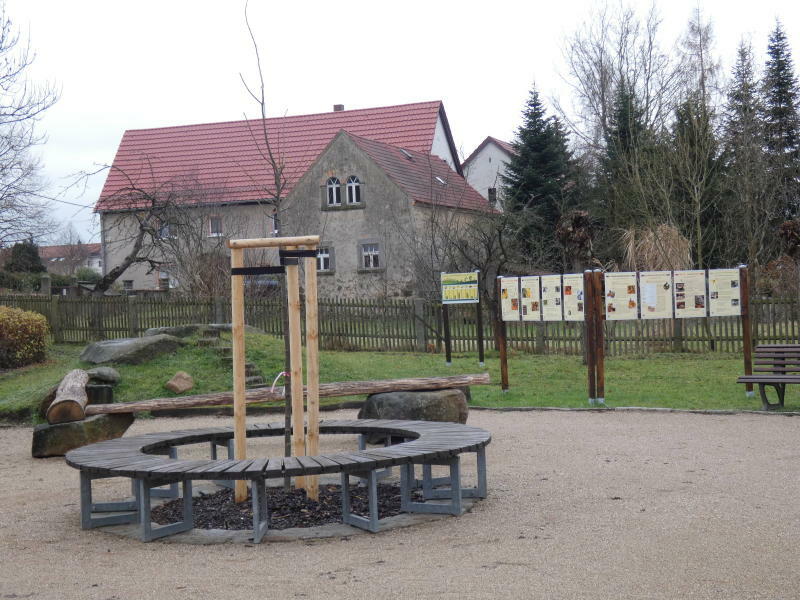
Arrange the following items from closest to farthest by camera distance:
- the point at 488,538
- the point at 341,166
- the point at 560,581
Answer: the point at 560,581 < the point at 488,538 < the point at 341,166

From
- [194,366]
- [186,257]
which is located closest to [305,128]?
[186,257]

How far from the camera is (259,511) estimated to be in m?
6.24

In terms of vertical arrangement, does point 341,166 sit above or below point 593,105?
below

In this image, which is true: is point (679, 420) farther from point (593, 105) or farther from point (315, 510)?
point (593, 105)

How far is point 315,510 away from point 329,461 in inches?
33.3

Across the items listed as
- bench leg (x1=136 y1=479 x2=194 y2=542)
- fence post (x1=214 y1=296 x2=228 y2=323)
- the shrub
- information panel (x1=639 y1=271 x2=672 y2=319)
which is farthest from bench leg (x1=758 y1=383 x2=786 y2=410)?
the shrub

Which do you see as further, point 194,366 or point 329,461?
point 194,366

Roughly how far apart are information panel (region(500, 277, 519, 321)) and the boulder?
13.7ft

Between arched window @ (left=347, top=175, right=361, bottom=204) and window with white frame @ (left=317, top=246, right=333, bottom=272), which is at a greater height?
arched window @ (left=347, top=175, right=361, bottom=204)

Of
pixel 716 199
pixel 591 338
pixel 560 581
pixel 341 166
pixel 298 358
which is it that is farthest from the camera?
pixel 341 166

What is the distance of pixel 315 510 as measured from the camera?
23.1 ft

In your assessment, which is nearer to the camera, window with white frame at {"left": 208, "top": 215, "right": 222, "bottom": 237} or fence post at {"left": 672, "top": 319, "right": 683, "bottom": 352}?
fence post at {"left": 672, "top": 319, "right": 683, "bottom": 352}

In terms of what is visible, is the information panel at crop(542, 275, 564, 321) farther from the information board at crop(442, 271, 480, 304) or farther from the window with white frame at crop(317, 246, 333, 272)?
the window with white frame at crop(317, 246, 333, 272)

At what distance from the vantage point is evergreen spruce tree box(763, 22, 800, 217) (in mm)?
33053
